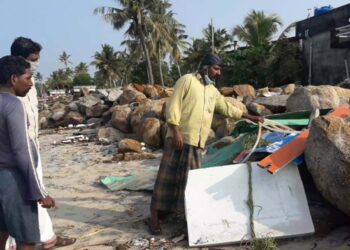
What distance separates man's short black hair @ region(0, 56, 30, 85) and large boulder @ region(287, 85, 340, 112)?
5325 mm

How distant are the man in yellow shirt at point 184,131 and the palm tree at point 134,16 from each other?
2642 centimetres

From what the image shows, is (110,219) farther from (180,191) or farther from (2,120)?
(2,120)

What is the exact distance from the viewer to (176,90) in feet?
14.1

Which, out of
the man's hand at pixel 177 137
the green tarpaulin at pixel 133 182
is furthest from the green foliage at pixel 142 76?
the man's hand at pixel 177 137

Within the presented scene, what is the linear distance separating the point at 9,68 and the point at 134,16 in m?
28.5

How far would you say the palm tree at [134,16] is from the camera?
30.1m

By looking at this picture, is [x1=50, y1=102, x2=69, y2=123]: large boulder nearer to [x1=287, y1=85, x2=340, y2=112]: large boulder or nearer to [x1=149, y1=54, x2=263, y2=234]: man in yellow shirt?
[x1=287, y1=85, x2=340, y2=112]: large boulder

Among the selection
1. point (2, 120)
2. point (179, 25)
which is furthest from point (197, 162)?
point (179, 25)

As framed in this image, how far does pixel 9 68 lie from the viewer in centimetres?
286

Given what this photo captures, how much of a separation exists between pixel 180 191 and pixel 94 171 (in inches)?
158

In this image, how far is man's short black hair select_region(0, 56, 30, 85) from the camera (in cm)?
285

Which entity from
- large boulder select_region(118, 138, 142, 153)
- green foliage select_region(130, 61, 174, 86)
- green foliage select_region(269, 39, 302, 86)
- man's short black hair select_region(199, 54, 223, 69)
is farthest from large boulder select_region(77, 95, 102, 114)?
green foliage select_region(130, 61, 174, 86)

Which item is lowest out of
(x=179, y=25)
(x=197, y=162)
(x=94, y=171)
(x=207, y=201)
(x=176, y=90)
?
(x=94, y=171)

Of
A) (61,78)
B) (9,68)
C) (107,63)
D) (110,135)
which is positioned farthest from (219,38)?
(61,78)
